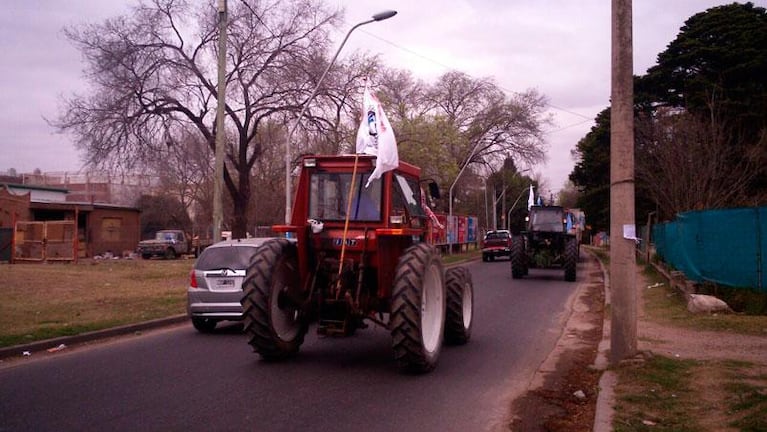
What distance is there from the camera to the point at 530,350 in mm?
10828

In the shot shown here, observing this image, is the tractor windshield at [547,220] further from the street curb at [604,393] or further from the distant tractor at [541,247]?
the street curb at [604,393]

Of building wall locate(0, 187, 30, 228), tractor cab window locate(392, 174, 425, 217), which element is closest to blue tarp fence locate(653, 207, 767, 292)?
tractor cab window locate(392, 174, 425, 217)

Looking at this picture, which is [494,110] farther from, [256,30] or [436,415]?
[436,415]

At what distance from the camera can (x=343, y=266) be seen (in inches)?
352

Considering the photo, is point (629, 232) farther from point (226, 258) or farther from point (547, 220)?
point (547, 220)

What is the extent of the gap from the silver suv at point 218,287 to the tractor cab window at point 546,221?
51.1 feet

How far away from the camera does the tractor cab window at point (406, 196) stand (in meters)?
9.48

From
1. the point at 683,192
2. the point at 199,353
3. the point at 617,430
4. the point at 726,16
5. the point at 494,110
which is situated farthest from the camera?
the point at 494,110

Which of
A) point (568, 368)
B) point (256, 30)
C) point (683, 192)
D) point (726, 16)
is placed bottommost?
point (568, 368)

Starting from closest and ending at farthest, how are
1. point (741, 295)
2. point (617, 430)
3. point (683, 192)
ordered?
1. point (617, 430)
2. point (741, 295)
3. point (683, 192)

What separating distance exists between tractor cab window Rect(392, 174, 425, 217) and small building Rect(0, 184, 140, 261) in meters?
23.3

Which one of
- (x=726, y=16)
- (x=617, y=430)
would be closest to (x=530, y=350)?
(x=617, y=430)

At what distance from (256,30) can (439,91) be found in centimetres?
2821

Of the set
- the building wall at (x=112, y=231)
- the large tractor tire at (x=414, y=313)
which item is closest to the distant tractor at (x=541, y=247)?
the large tractor tire at (x=414, y=313)
